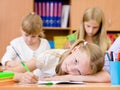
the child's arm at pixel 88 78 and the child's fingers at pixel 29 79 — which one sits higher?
the child's fingers at pixel 29 79

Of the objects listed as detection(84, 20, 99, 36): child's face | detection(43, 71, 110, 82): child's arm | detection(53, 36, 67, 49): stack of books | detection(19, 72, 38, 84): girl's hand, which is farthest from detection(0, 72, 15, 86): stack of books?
detection(53, 36, 67, 49): stack of books

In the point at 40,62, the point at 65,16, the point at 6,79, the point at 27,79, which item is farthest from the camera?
the point at 65,16

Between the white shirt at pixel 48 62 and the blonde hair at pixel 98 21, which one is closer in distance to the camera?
the white shirt at pixel 48 62

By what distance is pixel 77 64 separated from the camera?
1.46m

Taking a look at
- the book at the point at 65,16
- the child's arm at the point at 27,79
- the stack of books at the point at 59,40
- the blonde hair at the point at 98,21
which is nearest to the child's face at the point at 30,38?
the blonde hair at the point at 98,21

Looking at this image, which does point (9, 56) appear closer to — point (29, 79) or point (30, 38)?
point (30, 38)

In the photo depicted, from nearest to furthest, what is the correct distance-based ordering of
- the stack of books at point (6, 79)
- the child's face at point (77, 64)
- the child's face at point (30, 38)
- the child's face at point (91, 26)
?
the stack of books at point (6, 79) → the child's face at point (77, 64) → the child's face at point (30, 38) → the child's face at point (91, 26)

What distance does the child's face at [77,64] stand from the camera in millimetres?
1440

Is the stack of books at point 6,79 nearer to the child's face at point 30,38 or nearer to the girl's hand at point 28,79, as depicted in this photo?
the girl's hand at point 28,79

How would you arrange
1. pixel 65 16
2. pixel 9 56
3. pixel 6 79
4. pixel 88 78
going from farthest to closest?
pixel 65 16 → pixel 9 56 → pixel 88 78 → pixel 6 79

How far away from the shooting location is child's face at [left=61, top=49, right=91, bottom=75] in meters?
1.44

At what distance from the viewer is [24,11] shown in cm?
387

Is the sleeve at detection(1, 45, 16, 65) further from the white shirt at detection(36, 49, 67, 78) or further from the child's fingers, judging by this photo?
the child's fingers

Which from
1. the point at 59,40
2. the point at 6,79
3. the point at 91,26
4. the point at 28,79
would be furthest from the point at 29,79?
the point at 59,40
